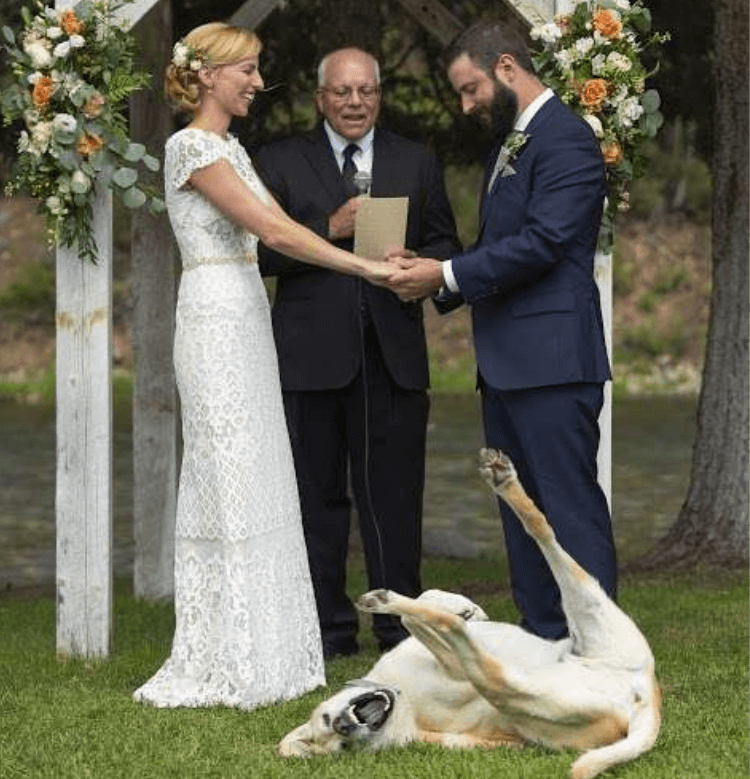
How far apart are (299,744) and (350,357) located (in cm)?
181

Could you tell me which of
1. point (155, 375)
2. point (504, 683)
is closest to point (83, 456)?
point (155, 375)

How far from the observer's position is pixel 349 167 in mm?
6742

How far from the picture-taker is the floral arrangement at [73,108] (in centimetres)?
655

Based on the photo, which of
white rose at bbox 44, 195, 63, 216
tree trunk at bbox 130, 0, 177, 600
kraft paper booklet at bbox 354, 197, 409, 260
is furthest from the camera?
tree trunk at bbox 130, 0, 177, 600

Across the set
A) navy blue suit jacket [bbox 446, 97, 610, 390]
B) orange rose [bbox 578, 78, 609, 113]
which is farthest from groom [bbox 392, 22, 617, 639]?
orange rose [bbox 578, 78, 609, 113]

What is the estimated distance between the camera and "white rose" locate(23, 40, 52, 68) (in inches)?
257

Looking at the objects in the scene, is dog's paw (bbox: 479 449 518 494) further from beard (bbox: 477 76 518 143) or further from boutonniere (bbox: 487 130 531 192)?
beard (bbox: 477 76 518 143)

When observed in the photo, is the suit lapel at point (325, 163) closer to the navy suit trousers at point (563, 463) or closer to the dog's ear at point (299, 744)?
the navy suit trousers at point (563, 463)

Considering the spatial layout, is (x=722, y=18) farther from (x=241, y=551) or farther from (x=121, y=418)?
(x=121, y=418)

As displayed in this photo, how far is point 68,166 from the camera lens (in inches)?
259

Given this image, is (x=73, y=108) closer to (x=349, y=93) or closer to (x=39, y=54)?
(x=39, y=54)

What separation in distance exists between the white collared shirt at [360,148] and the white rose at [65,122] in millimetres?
820

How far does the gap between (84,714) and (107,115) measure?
1.96m

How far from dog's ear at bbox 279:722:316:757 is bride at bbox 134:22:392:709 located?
2.58 feet
